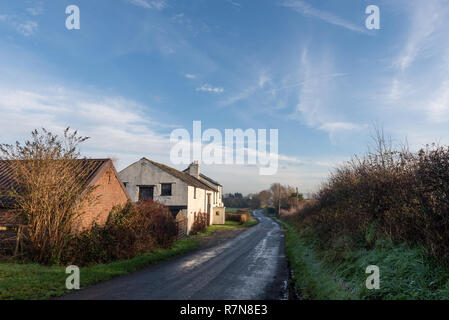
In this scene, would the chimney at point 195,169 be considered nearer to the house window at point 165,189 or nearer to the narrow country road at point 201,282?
the house window at point 165,189

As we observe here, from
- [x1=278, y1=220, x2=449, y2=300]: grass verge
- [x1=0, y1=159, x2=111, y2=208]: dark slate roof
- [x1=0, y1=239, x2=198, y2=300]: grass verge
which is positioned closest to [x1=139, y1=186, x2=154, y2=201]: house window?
[x1=0, y1=159, x2=111, y2=208]: dark slate roof

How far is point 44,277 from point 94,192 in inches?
266

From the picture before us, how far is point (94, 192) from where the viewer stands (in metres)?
15.6

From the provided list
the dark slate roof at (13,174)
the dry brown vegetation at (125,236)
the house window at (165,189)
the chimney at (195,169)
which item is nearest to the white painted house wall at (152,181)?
the house window at (165,189)

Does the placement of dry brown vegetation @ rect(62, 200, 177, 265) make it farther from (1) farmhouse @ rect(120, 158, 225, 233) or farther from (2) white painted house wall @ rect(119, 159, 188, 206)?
(2) white painted house wall @ rect(119, 159, 188, 206)

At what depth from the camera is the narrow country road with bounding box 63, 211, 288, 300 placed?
325 inches

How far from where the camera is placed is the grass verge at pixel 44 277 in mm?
7951

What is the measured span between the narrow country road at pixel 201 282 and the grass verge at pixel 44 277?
1.80 ft

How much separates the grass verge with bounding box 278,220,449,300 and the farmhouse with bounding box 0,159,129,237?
36.6ft

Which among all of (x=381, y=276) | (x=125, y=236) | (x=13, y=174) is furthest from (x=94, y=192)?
(x=381, y=276)
